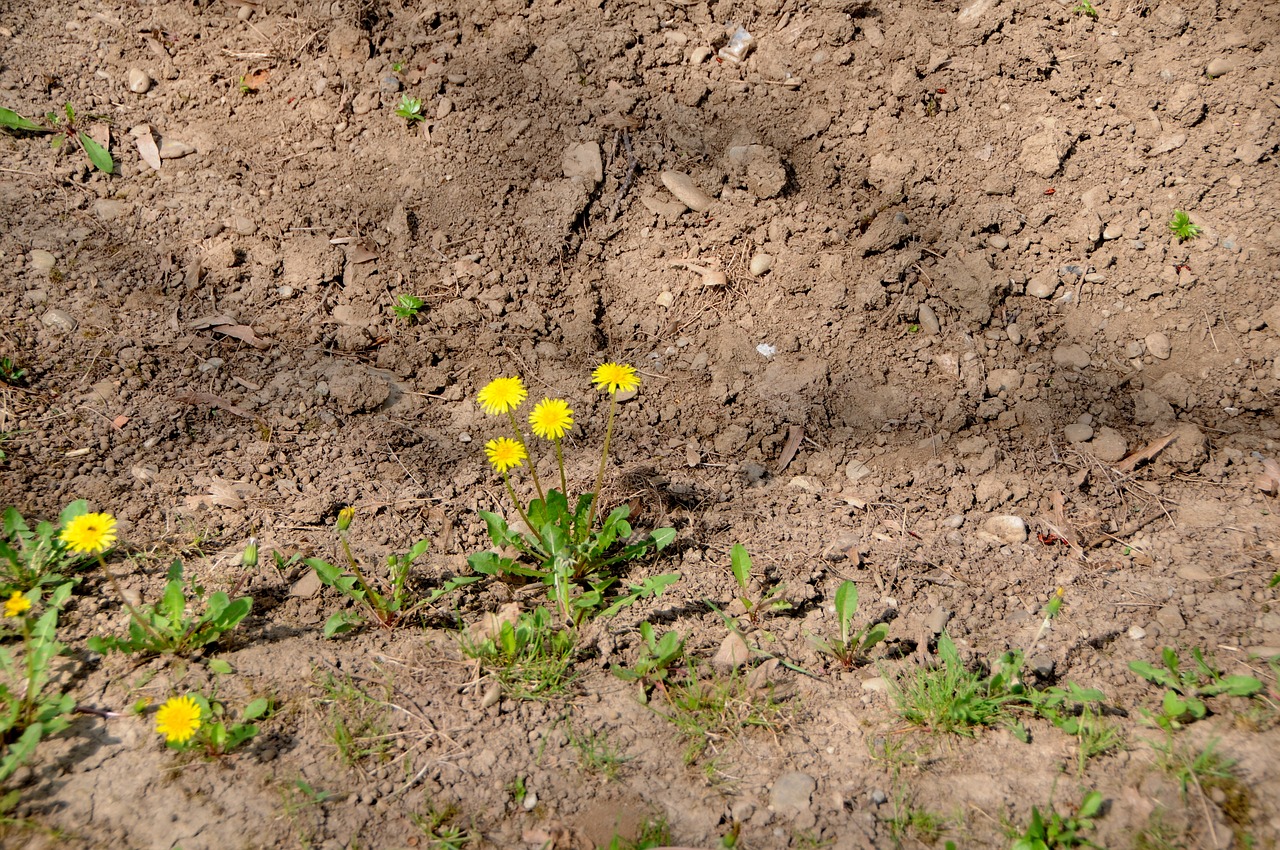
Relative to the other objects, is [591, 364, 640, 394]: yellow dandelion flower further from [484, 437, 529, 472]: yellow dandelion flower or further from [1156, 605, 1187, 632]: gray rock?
[1156, 605, 1187, 632]: gray rock

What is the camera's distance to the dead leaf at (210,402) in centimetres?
289

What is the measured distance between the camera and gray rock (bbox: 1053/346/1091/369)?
3.03 metres

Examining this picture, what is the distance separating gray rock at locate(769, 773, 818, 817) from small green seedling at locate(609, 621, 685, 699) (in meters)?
0.41

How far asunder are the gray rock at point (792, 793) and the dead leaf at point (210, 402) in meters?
2.09

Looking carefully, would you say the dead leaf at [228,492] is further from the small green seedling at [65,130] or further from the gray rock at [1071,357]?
the gray rock at [1071,357]

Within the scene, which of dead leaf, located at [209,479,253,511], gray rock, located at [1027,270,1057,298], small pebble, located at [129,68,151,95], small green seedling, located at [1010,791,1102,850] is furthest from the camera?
small pebble, located at [129,68,151,95]

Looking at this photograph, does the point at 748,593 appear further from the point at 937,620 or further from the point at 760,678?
the point at 937,620

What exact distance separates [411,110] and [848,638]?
8.67 ft

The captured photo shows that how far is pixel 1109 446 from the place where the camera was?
285cm

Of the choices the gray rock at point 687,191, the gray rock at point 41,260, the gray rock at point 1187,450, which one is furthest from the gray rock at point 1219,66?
the gray rock at point 41,260

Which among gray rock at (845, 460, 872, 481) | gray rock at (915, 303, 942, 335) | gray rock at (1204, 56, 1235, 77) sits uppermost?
gray rock at (1204, 56, 1235, 77)

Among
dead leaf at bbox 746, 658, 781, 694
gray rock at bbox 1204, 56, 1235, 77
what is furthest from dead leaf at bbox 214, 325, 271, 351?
gray rock at bbox 1204, 56, 1235, 77

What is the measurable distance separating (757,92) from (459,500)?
81.5 inches

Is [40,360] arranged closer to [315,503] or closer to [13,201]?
[13,201]
